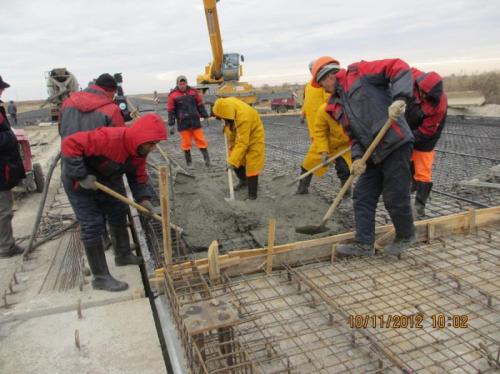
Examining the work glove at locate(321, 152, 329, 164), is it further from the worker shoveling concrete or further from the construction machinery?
the construction machinery

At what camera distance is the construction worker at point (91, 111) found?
3.03 metres

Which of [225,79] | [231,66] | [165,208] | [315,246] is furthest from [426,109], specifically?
[231,66]

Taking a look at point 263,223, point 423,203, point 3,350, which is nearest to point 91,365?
point 3,350

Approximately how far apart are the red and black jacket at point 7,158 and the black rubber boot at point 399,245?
3365 millimetres

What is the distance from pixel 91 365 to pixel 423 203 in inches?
129

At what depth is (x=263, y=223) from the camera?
12.8 ft

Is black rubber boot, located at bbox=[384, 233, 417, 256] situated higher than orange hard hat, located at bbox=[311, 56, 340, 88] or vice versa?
orange hard hat, located at bbox=[311, 56, 340, 88]

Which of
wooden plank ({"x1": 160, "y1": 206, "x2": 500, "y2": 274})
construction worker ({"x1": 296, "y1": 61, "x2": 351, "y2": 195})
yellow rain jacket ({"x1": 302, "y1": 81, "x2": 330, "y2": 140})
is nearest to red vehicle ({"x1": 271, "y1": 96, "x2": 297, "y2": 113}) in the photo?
yellow rain jacket ({"x1": 302, "y1": 81, "x2": 330, "y2": 140})

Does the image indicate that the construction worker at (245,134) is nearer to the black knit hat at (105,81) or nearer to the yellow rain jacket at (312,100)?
the yellow rain jacket at (312,100)

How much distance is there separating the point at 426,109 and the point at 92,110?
2.93 m

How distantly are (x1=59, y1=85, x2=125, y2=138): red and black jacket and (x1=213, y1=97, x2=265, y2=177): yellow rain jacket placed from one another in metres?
1.62

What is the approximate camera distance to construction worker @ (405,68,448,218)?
11.9ft

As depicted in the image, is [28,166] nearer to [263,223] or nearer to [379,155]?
[263,223]
